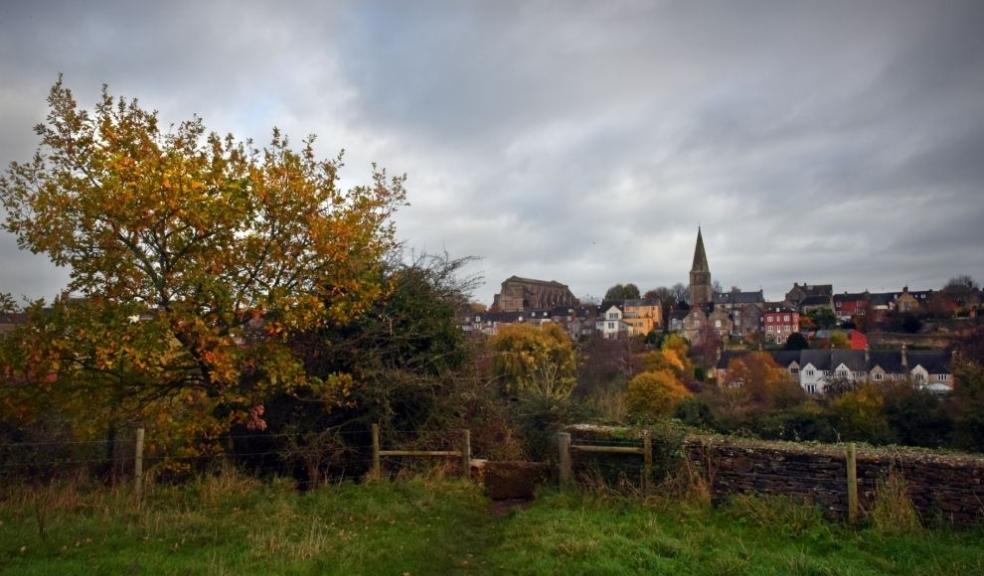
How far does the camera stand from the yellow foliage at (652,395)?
47.3 m

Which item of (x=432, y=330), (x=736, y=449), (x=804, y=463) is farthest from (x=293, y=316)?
(x=804, y=463)

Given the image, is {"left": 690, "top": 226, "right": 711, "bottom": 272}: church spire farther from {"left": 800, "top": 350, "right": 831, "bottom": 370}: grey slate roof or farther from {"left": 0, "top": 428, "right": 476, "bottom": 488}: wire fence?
{"left": 0, "top": 428, "right": 476, "bottom": 488}: wire fence

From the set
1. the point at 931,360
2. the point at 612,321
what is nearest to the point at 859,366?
the point at 931,360

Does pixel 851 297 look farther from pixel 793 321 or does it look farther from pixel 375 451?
pixel 375 451

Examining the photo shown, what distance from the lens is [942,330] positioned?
258 ft

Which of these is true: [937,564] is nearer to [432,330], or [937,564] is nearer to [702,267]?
[432,330]

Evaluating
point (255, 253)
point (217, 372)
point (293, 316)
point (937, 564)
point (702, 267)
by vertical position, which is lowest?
point (937, 564)

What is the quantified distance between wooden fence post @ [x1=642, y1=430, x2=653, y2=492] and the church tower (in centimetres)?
12532

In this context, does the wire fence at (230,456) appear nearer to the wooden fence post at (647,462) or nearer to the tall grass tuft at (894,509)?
the wooden fence post at (647,462)

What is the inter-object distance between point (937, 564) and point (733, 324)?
115849 millimetres

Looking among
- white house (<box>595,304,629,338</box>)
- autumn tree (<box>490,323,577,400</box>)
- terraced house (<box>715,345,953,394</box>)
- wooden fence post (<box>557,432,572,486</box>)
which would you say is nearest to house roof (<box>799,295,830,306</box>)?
white house (<box>595,304,629,338</box>)

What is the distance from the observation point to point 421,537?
8.59 meters

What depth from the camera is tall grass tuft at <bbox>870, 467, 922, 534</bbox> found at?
8.20 metres

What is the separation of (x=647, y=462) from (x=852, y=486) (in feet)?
9.68
